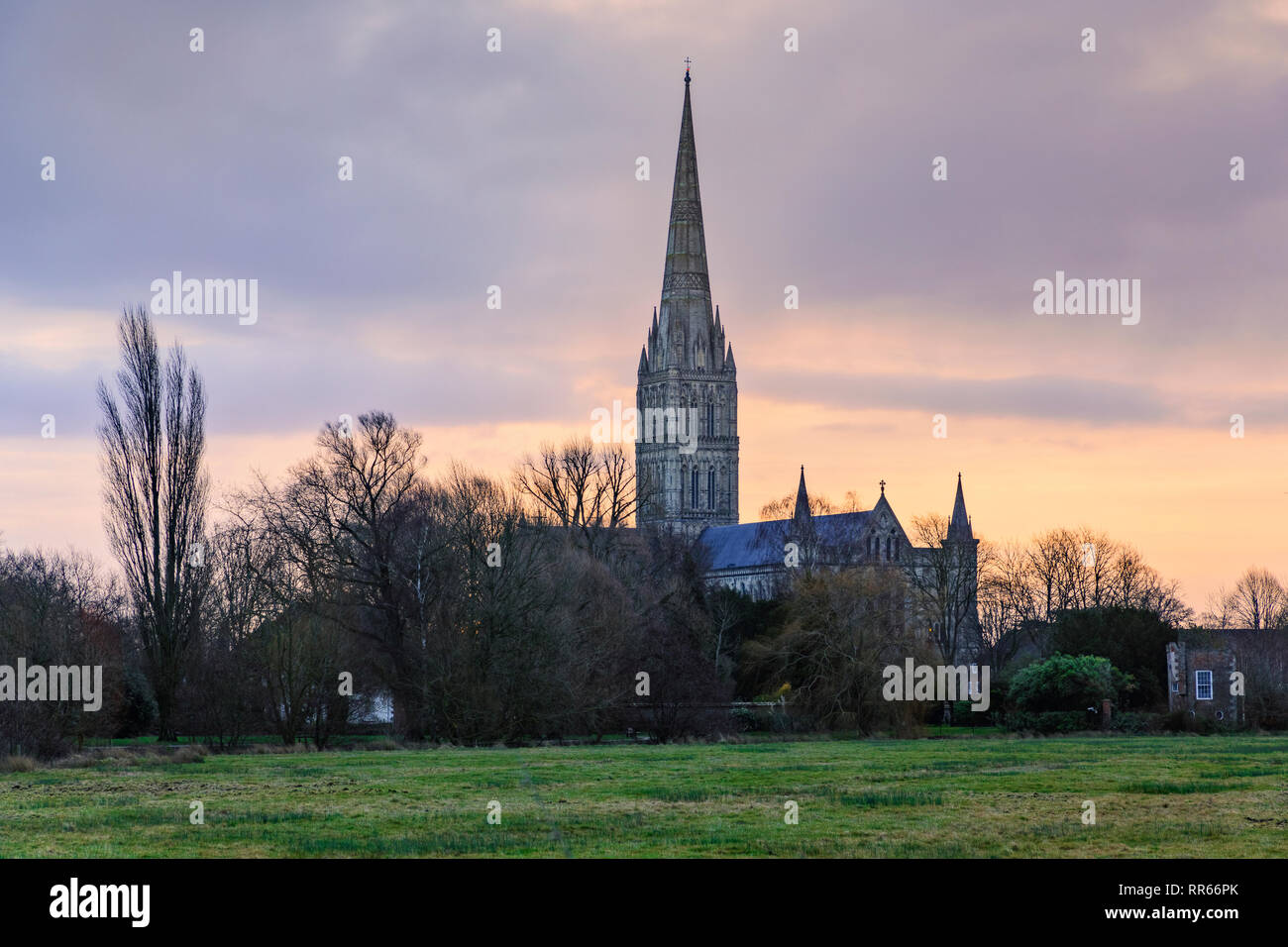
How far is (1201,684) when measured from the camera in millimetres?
60562

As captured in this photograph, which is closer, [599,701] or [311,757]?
[311,757]

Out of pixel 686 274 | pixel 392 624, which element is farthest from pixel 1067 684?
pixel 686 274

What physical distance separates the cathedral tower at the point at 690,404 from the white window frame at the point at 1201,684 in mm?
Answer: 96664

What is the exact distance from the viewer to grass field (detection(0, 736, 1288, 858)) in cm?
1906

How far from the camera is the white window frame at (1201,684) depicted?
6034 cm

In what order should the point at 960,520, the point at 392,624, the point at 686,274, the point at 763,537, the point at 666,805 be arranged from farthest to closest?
the point at 686,274 < the point at 763,537 < the point at 960,520 < the point at 392,624 < the point at 666,805

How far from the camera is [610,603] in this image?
57.0 m

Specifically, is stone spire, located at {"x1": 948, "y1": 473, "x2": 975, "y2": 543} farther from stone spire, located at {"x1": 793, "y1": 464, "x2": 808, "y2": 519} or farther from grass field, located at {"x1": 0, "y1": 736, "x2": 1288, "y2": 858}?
grass field, located at {"x1": 0, "y1": 736, "x2": 1288, "y2": 858}

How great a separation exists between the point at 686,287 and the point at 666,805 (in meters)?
133

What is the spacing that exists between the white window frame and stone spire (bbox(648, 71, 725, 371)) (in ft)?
321

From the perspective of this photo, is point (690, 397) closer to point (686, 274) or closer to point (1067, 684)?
point (686, 274)
